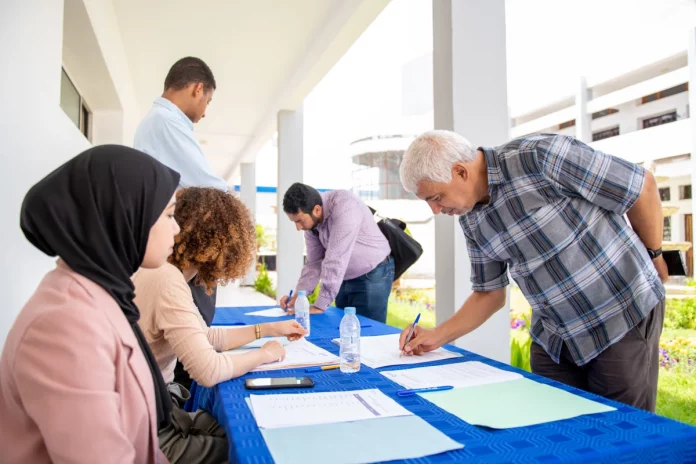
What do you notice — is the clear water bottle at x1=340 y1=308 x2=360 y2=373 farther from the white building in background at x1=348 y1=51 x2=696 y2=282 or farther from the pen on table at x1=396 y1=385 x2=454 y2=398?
the white building in background at x1=348 y1=51 x2=696 y2=282

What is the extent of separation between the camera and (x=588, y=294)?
1373mm

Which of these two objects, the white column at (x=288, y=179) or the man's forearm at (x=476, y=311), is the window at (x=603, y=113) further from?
the man's forearm at (x=476, y=311)

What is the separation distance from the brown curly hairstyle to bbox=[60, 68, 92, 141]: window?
2270 millimetres

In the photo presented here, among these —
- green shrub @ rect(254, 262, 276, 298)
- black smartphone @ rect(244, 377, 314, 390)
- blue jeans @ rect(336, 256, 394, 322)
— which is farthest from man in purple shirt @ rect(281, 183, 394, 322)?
green shrub @ rect(254, 262, 276, 298)

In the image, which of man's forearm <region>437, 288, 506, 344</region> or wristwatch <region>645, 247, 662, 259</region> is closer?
wristwatch <region>645, 247, 662, 259</region>

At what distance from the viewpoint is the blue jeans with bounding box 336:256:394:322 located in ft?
9.41

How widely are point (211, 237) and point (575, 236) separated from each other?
1.09m

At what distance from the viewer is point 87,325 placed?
31.6 inches

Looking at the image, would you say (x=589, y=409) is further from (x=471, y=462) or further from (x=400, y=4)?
(x=400, y=4)

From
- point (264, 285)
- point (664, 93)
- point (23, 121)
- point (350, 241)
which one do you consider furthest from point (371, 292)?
point (264, 285)

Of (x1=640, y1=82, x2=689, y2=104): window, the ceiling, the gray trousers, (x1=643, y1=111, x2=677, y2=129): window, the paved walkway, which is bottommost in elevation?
the paved walkway

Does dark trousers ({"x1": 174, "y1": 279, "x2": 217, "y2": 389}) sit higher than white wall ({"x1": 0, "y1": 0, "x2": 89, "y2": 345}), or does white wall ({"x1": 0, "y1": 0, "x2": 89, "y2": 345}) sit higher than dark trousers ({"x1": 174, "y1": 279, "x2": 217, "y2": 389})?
white wall ({"x1": 0, "y1": 0, "x2": 89, "y2": 345})

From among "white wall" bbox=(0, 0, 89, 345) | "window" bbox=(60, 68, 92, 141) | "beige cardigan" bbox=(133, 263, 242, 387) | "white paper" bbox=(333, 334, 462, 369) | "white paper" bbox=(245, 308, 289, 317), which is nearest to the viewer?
"beige cardigan" bbox=(133, 263, 242, 387)

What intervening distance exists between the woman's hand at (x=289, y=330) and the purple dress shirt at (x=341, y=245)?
867mm
